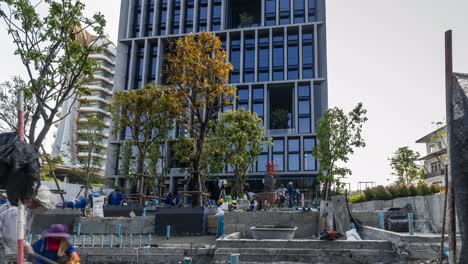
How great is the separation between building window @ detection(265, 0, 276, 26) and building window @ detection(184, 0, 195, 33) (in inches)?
390

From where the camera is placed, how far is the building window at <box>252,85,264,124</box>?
157 ft

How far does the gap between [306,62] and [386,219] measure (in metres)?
34.8

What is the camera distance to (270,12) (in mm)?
51750

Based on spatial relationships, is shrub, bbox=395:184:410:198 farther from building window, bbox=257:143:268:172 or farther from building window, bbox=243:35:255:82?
building window, bbox=243:35:255:82

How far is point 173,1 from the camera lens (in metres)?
53.9

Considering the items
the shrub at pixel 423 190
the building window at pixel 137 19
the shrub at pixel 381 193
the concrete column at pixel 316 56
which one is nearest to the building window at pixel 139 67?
the building window at pixel 137 19

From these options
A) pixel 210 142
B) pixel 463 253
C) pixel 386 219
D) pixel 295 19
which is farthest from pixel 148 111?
pixel 295 19

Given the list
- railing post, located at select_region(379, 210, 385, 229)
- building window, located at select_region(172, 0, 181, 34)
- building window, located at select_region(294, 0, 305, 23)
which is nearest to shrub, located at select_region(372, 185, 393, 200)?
railing post, located at select_region(379, 210, 385, 229)

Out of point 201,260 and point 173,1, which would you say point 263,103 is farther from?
point 201,260

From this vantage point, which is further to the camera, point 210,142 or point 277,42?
point 277,42

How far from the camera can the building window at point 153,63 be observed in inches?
2029

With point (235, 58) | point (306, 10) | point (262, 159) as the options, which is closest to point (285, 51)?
point (306, 10)

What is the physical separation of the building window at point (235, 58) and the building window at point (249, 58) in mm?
924

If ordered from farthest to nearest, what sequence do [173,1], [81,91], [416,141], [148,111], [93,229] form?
[416,141], [173,1], [148,111], [93,229], [81,91]
